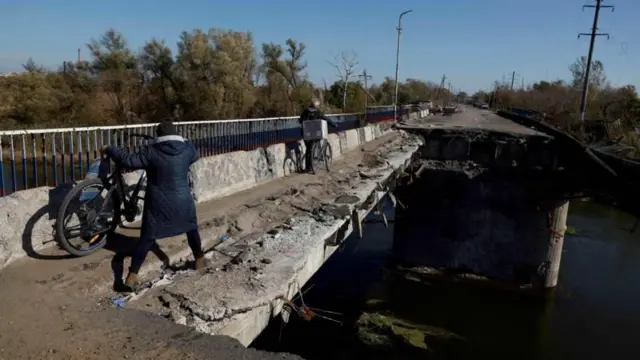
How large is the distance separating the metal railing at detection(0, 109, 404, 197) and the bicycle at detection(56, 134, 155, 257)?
0.98 metres

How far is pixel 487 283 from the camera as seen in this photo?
56.4ft

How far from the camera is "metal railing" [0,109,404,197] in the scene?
5.28 meters

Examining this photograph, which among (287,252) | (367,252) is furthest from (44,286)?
(367,252)

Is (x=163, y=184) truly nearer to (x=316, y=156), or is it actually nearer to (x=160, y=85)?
(x=316, y=156)

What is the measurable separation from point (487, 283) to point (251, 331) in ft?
50.5

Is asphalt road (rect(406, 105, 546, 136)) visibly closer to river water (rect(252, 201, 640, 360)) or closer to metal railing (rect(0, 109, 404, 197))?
river water (rect(252, 201, 640, 360))

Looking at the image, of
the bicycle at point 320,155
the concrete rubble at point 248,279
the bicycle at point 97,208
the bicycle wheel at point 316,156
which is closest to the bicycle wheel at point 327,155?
the bicycle at point 320,155

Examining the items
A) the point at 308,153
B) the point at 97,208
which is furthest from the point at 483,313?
the point at 97,208

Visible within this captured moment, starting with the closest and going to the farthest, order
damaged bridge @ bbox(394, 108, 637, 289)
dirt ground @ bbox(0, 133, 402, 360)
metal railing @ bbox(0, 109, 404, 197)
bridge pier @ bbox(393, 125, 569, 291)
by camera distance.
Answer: dirt ground @ bbox(0, 133, 402, 360) → metal railing @ bbox(0, 109, 404, 197) → damaged bridge @ bbox(394, 108, 637, 289) → bridge pier @ bbox(393, 125, 569, 291)

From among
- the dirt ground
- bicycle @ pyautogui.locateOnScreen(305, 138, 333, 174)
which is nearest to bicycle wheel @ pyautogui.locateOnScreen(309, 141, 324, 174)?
bicycle @ pyautogui.locateOnScreen(305, 138, 333, 174)

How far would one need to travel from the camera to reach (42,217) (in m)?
4.29

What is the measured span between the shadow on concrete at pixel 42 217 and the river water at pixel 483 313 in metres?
6.75

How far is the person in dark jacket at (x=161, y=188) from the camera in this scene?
12.8 feet

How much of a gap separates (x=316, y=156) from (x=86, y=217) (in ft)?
21.0
